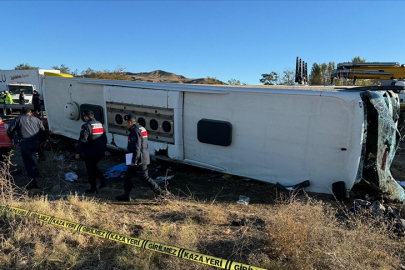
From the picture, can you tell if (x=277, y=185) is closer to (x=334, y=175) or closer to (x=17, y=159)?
(x=334, y=175)

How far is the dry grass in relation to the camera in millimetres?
3219

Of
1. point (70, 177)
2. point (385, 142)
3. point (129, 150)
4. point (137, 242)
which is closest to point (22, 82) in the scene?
point (70, 177)

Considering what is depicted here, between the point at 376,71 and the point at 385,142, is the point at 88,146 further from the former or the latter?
the point at 376,71

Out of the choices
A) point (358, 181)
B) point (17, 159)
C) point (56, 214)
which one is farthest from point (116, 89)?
point (358, 181)

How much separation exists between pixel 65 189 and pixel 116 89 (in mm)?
2837

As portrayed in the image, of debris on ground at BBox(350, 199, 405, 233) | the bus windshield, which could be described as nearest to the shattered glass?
debris on ground at BBox(350, 199, 405, 233)

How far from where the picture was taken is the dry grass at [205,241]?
322cm

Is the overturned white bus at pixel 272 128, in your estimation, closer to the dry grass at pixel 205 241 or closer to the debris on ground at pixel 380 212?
the debris on ground at pixel 380 212

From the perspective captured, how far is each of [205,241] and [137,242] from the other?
904 mm

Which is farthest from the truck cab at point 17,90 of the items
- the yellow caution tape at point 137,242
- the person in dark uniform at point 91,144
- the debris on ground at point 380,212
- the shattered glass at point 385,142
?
the debris on ground at point 380,212

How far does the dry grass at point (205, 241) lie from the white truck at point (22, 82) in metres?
18.8

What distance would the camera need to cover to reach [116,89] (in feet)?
25.1

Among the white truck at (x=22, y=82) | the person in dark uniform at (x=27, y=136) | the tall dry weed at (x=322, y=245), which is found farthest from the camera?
the white truck at (x=22, y=82)

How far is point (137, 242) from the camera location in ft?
11.3
